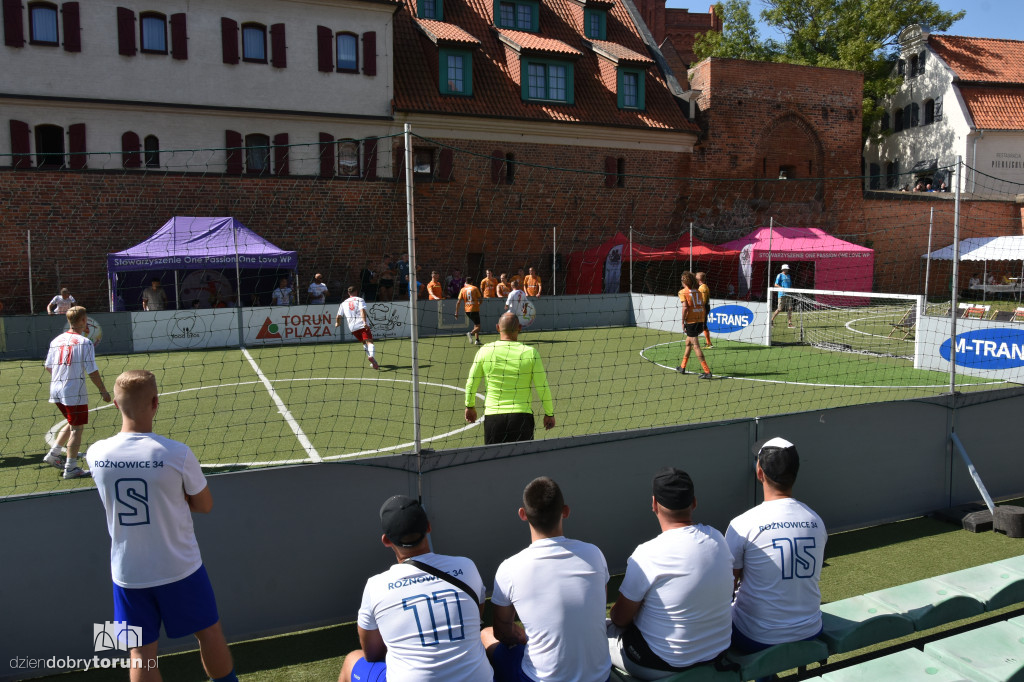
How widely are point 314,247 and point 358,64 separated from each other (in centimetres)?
705

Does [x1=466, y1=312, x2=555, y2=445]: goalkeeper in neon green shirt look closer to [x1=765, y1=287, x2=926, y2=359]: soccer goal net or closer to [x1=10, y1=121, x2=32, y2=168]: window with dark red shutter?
[x1=765, y1=287, x2=926, y2=359]: soccer goal net

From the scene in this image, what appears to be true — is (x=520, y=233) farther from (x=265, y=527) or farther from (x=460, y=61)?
(x=265, y=527)

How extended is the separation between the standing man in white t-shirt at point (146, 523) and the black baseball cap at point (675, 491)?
2.36 meters

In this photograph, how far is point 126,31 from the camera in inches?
960

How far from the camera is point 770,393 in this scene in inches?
474

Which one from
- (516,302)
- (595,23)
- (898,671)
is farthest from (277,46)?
(898,671)

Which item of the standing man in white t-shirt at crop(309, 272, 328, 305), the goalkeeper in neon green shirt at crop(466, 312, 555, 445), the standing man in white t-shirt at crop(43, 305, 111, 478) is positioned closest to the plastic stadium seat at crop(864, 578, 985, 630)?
the goalkeeper in neon green shirt at crop(466, 312, 555, 445)

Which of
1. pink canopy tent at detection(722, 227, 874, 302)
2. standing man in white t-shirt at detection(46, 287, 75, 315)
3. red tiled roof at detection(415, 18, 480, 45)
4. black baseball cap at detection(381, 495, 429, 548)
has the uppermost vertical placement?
red tiled roof at detection(415, 18, 480, 45)

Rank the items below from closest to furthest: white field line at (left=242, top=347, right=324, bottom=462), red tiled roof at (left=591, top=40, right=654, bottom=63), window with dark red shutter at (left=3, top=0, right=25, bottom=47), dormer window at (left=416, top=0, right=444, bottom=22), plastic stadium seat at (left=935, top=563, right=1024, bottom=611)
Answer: plastic stadium seat at (left=935, top=563, right=1024, bottom=611) < white field line at (left=242, top=347, right=324, bottom=462) < window with dark red shutter at (left=3, top=0, right=25, bottom=47) < dormer window at (left=416, top=0, right=444, bottom=22) < red tiled roof at (left=591, top=40, right=654, bottom=63)

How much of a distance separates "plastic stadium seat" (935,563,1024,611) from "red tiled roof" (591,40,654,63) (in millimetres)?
30817

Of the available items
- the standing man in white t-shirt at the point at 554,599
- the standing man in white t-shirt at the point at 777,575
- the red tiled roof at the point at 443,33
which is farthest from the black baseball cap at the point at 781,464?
the red tiled roof at the point at 443,33

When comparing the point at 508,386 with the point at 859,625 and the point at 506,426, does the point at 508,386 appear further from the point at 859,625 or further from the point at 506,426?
the point at 859,625

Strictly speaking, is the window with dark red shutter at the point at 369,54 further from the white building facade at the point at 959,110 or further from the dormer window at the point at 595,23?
the white building facade at the point at 959,110

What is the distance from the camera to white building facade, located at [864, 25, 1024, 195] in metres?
38.9
